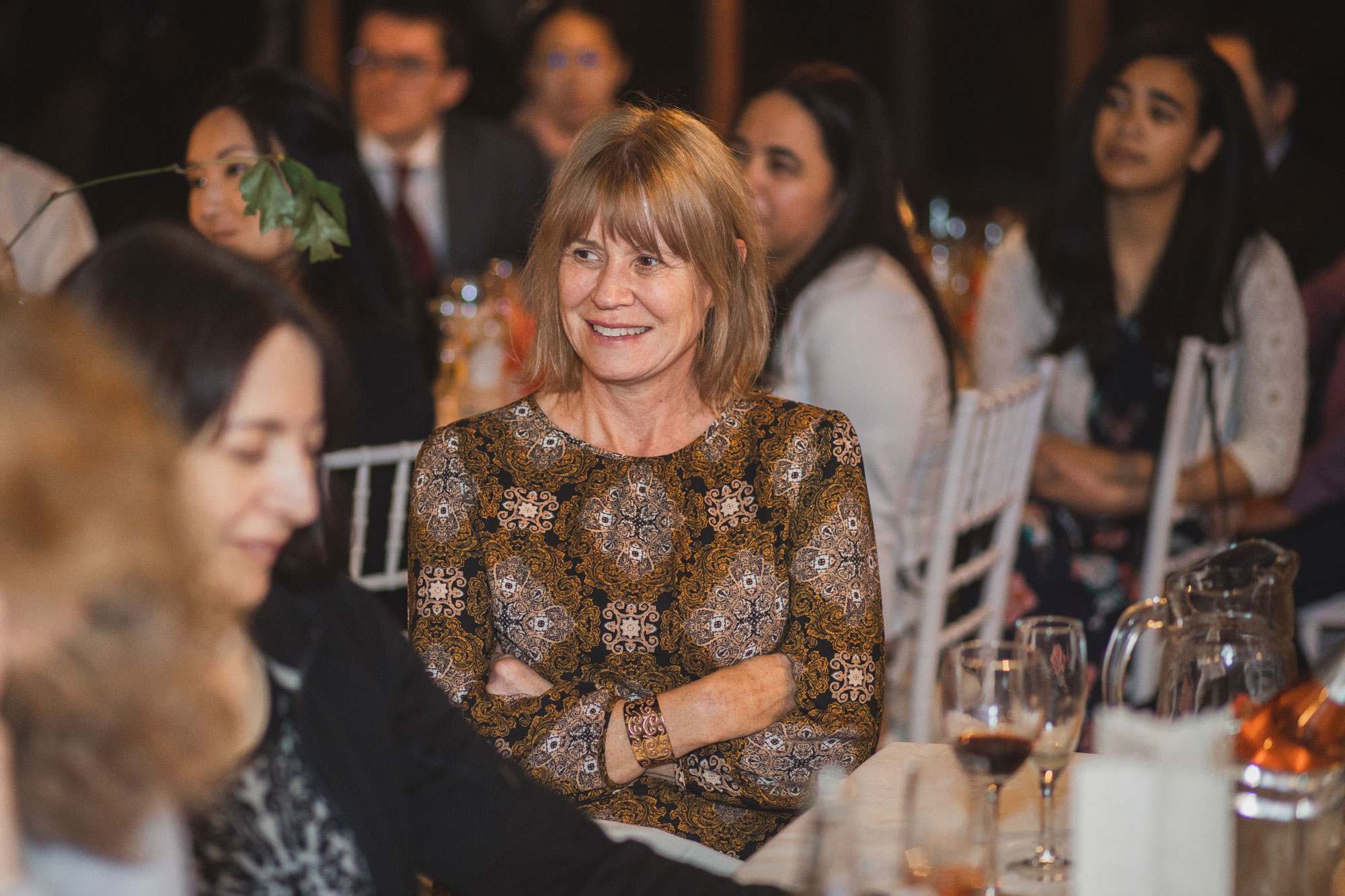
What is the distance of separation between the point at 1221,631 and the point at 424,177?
377cm

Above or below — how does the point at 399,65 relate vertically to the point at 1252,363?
above

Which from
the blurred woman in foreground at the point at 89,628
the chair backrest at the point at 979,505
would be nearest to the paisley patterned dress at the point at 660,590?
the chair backrest at the point at 979,505

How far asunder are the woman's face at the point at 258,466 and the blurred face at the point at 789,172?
6.16 ft

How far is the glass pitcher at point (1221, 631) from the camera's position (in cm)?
120

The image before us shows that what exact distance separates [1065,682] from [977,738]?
0.36 ft

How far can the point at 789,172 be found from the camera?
283 cm

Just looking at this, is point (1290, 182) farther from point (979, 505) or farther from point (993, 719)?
point (993, 719)

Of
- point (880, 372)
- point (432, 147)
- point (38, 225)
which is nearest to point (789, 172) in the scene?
point (880, 372)

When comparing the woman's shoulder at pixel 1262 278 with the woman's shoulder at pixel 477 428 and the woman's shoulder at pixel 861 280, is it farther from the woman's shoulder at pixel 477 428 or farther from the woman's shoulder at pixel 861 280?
the woman's shoulder at pixel 477 428

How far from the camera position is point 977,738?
1.12m

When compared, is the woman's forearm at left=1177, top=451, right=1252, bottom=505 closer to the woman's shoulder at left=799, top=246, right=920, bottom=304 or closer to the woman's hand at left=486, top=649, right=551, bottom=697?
the woman's shoulder at left=799, top=246, right=920, bottom=304

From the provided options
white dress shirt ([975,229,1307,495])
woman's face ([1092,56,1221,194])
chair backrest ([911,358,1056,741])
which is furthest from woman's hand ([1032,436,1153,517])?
woman's face ([1092,56,1221,194])

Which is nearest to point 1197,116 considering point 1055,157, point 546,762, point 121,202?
point 1055,157

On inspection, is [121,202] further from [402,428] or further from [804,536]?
[804,536]
